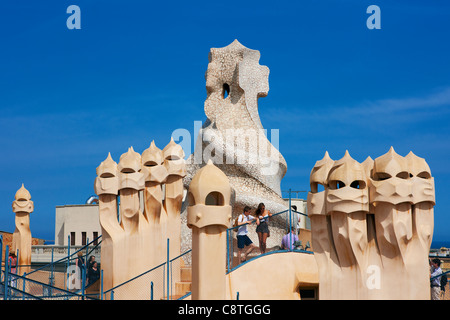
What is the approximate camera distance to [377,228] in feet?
34.0

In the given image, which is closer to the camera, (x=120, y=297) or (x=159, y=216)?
(x=120, y=297)

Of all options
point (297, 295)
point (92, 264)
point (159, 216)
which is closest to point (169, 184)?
point (159, 216)

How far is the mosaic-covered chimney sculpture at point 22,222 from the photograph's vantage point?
17.7m

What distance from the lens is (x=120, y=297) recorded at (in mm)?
12797

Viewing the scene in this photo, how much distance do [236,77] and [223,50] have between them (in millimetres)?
925

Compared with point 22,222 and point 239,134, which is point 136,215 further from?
point 22,222

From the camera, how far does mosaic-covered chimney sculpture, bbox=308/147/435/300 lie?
1015 cm

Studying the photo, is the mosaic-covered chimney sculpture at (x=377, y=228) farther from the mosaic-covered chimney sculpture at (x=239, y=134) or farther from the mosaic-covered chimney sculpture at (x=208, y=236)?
the mosaic-covered chimney sculpture at (x=239, y=134)

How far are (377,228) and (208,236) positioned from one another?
285 cm

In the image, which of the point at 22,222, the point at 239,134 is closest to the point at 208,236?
the point at 239,134

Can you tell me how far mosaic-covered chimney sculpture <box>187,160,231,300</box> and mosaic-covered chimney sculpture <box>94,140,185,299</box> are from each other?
4130 millimetres
